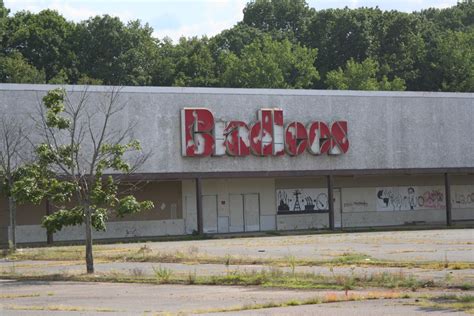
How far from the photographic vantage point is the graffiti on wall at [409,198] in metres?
55.6

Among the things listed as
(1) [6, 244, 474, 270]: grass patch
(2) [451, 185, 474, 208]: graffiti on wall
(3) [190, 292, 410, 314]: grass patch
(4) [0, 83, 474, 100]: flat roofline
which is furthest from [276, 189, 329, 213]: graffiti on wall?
(3) [190, 292, 410, 314]: grass patch

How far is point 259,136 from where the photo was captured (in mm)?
47812

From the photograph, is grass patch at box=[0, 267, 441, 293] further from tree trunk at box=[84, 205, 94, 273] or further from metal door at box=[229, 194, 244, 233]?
metal door at box=[229, 194, 244, 233]

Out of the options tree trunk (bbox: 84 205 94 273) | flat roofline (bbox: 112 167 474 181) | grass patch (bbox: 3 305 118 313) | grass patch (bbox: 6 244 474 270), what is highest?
flat roofline (bbox: 112 167 474 181)

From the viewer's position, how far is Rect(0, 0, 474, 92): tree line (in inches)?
3317

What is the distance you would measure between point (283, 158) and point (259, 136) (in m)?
1.99

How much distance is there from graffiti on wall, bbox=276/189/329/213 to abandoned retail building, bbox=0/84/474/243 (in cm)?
6

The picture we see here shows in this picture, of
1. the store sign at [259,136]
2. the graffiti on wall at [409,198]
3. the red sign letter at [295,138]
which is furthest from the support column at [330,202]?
the graffiti on wall at [409,198]

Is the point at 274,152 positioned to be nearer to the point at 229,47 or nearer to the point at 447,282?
the point at 447,282

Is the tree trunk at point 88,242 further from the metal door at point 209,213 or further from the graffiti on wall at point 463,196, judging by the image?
the graffiti on wall at point 463,196

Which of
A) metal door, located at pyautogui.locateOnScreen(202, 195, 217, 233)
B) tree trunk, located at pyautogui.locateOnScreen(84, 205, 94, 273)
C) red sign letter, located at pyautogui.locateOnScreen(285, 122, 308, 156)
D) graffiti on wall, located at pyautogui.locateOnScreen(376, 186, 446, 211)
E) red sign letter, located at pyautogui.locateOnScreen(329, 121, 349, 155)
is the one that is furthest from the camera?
graffiti on wall, located at pyautogui.locateOnScreen(376, 186, 446, 211)

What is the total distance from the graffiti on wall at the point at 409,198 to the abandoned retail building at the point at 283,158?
7 centimetres

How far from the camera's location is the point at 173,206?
49.3 m

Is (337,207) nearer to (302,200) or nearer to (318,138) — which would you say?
(302,200)
